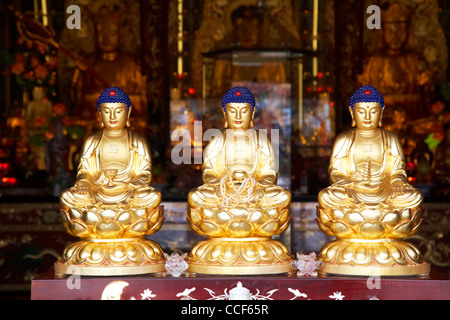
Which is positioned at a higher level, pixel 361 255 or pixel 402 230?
pixel 402 230

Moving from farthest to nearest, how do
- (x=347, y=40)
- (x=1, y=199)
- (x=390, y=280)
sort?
(x=347, y=40), (x=1, y=199), (x=390, y=280)

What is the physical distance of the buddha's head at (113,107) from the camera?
571 cm

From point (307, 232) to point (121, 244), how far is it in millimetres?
2384

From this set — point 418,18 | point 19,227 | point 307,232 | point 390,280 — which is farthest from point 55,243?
point 418,18

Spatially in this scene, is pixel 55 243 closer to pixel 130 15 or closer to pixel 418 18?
pixel 130 15

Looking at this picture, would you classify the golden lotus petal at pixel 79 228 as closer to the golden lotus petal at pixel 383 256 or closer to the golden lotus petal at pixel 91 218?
the golden lotus petal at pixel 91 218

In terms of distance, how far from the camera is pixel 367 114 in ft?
18.5

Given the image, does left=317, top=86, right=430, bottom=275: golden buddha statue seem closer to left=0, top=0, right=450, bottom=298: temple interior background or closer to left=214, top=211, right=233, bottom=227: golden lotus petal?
left=214, top=211, right=233, bottom=227: golden lotus petal

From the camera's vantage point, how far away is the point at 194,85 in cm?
948

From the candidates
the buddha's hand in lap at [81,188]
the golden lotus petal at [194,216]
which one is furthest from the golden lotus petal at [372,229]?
the buddha's hand in lap at [81,188]

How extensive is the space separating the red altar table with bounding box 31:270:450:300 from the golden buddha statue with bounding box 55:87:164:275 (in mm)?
119

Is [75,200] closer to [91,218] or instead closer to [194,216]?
[91,218]

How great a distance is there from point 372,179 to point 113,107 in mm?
1802

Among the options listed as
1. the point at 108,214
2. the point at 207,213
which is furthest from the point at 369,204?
the point at 108,214
